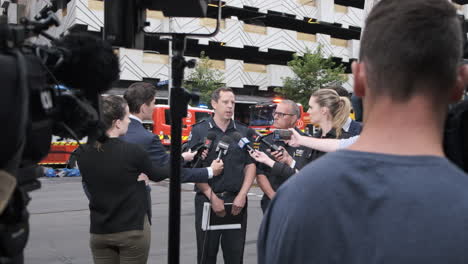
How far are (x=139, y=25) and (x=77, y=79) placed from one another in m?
0.79

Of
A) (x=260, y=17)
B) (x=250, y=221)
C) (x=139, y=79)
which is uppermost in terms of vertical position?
(x=260, y=17)

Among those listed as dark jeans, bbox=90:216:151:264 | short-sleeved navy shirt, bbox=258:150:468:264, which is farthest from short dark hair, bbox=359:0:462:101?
dark jeans, bbox=90:216:151:264

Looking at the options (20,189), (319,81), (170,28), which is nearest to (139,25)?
(170,28)

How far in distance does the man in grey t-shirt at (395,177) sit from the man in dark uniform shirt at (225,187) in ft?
10.2

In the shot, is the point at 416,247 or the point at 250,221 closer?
the point at 416,247

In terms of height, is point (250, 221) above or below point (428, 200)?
below

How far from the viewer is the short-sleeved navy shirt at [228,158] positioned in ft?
14.5

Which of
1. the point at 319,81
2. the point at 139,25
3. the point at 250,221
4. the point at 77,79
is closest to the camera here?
the point at 77,79

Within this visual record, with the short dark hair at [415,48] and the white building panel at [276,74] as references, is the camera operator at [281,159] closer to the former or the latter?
the short dark hair at [415,48]

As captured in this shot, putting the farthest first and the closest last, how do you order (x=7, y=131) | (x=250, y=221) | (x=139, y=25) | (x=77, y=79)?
(x=250, y=221)
(x=139, y=25)
(x=77, y=79)
(x=7, y=131)

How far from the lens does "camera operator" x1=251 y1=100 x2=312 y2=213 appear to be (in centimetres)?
423

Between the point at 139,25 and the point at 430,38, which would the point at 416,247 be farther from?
the point at 139,25

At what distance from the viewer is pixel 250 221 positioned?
8344 mm

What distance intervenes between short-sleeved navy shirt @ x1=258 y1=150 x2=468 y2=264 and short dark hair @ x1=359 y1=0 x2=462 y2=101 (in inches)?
6.6
